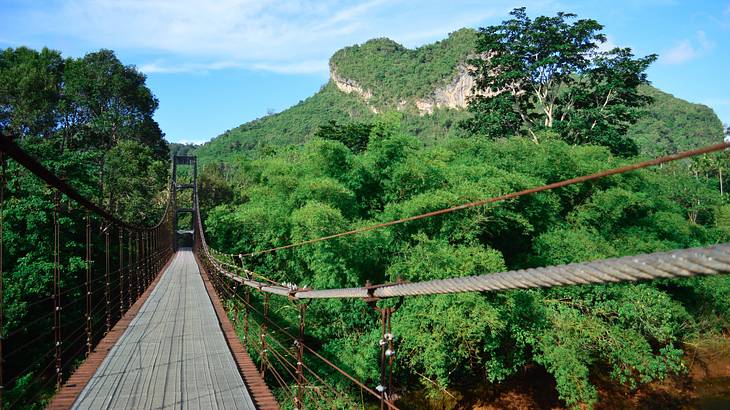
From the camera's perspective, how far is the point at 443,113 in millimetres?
53156

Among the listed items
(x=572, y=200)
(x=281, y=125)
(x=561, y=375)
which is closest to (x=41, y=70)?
(x=572, y=200)

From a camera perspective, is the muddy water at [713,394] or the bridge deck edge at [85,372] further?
the muddy water at [713,394]

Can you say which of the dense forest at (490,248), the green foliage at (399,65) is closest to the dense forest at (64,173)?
the dense forest at (490,248)

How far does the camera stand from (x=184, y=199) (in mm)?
31172

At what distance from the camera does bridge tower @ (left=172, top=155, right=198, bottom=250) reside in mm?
26916

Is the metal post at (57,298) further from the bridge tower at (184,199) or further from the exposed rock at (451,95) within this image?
the exposed rock at (451,95)

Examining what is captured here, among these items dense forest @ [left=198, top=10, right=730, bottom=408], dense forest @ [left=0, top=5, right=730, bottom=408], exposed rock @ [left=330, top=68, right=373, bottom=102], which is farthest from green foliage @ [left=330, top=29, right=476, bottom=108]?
dense forest @ [left=198, top=10, right=730, bottom=408]

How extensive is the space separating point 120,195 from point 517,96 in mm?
15352

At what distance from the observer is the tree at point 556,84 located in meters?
15.3

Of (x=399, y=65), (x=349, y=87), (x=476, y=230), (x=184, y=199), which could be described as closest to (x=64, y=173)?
(x=476, y=230)

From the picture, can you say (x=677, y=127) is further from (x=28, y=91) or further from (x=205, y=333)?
(x=205, y=333)

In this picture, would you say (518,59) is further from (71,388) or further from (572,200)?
(71,388)

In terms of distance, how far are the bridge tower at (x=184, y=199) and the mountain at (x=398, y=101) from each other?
33.3 ft

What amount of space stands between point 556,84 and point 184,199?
76.8 ft
